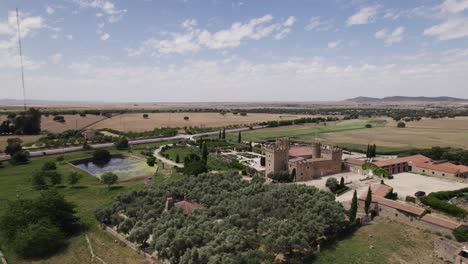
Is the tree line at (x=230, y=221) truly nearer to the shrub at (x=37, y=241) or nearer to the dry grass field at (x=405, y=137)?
the shrub at (x=37, y=241)

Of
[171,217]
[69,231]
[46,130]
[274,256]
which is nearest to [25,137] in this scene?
[46,130]

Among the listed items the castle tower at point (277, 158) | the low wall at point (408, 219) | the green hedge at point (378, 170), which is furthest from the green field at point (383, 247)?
the castle tower at point (277, 158)

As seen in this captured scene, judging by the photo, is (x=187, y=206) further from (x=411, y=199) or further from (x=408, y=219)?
(x=411, y=199)

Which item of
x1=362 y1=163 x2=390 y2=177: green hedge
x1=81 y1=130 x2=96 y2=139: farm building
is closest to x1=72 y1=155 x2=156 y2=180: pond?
x1=81 y1=130 x2=96 y2=139: farm building

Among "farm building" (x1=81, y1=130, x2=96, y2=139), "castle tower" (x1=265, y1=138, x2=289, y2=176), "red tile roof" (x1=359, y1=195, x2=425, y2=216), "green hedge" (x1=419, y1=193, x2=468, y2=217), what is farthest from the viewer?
"farm building" (x1=81, y1=130, x2=96, y2=139)

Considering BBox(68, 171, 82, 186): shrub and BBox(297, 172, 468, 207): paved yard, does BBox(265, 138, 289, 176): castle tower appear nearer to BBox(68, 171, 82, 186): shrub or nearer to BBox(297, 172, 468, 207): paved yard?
BBox(297, 172, 468, 207): paved yard

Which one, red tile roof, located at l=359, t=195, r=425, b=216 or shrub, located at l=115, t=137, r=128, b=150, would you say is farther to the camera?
shrub, located at l=115, t=137, r=128, b=150
